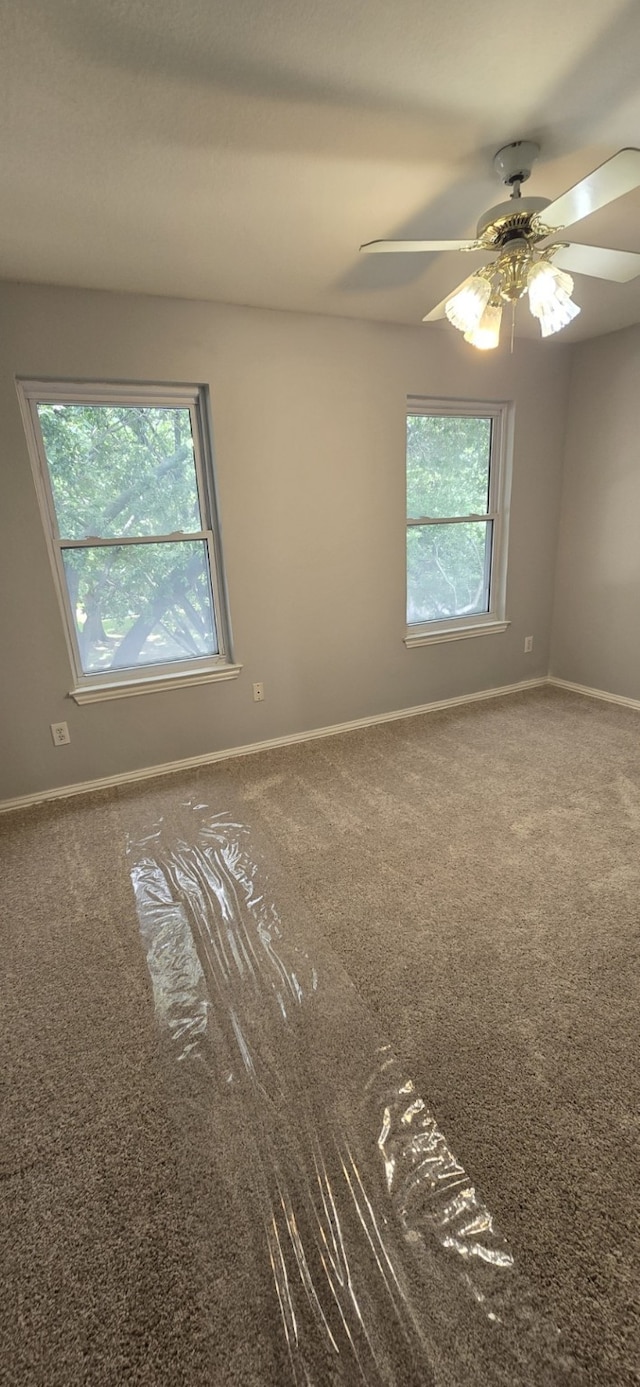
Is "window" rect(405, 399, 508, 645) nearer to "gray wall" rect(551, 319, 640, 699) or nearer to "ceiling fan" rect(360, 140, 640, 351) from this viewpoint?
"gray wall" rect(551, 319, 640, 699)

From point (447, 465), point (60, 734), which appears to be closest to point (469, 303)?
point (447, 465)

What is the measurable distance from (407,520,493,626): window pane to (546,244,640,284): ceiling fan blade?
5.66 ft

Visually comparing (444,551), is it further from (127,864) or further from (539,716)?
(127,864)

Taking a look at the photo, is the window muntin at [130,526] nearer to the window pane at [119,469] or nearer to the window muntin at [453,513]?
the window pane at [119,469]

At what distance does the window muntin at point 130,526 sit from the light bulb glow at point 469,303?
148 centimetres

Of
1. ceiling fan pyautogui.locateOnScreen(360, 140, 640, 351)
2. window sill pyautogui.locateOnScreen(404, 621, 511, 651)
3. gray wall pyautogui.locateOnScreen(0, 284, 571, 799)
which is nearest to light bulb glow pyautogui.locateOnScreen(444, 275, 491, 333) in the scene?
ceiling fan pyautogui.locateOnScreen(360, 140, 640, 351)

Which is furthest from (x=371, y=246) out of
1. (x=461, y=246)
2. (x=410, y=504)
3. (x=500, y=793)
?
(x=500, y=793)

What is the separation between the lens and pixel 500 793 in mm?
2631

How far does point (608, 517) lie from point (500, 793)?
85.3 inches

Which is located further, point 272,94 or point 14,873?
point 14,873

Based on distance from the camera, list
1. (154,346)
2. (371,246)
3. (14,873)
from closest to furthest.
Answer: (371,246) < (14,873) < (154,346)

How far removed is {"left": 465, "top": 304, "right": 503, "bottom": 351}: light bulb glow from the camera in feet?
5.78

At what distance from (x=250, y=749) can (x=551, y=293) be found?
2491mm

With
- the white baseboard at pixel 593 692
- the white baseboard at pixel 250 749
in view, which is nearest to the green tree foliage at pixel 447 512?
the white baseboard at pixel 250 749
